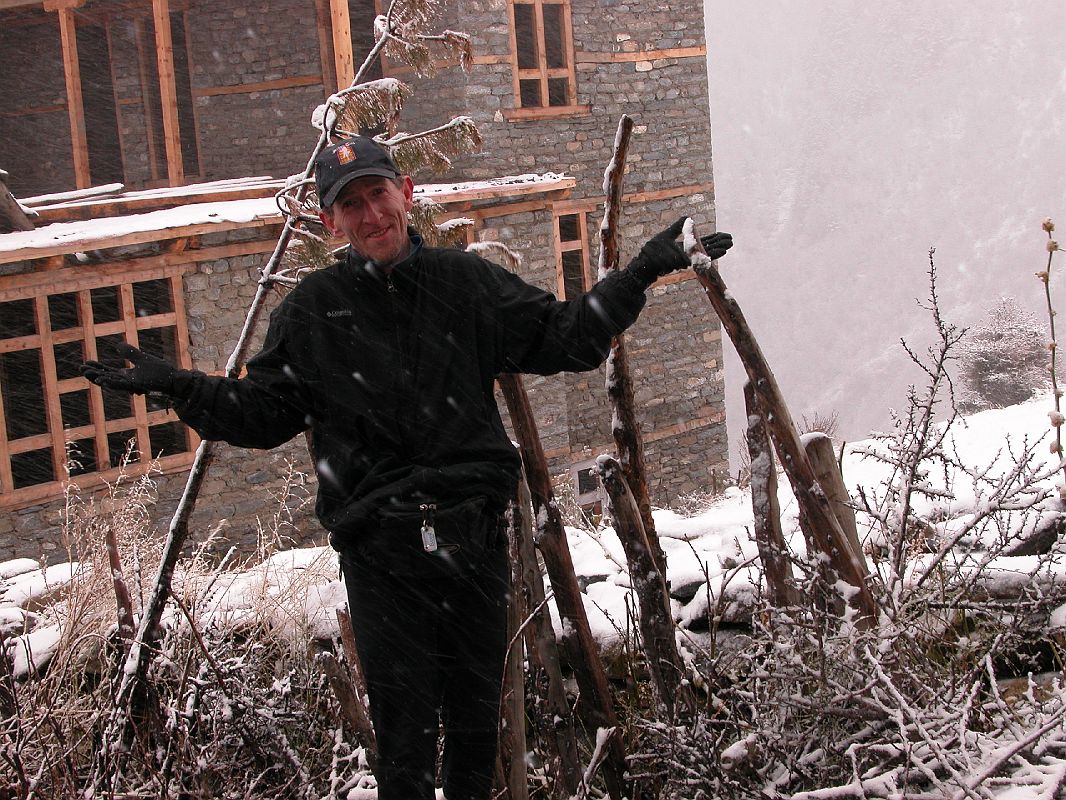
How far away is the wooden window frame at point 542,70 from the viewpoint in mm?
13844

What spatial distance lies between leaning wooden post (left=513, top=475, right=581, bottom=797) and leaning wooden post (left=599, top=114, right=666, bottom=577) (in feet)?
1.06

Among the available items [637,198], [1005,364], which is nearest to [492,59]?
[637,198]

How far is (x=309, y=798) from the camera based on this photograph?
3244mm

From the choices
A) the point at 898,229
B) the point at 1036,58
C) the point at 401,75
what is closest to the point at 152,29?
the point at 401,75

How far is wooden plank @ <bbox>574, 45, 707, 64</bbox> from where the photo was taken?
14555 millimetres

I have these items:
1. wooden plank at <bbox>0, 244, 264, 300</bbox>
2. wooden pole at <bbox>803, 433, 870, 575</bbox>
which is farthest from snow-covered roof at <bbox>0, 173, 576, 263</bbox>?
wooden pole at <bbox>803, 433, 870, 575</bbox>

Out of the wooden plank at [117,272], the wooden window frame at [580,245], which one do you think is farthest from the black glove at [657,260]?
the wooden window frame at [580,245]

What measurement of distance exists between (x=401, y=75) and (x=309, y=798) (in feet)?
38.6

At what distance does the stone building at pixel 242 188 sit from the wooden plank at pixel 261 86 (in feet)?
0.06

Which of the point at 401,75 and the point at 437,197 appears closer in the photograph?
the point at 437,197

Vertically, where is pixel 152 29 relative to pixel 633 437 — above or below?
above

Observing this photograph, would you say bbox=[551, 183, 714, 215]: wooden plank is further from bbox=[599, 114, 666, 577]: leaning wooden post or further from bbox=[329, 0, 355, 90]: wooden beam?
bbox=[599, 114, 666, 577]: leaning wooden post

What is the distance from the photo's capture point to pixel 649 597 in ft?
10.1

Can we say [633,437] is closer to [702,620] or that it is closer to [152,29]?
[702,620]
